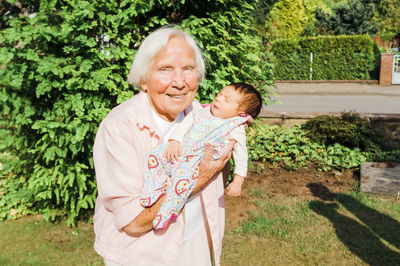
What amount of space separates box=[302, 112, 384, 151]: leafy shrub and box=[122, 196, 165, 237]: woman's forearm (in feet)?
19.9

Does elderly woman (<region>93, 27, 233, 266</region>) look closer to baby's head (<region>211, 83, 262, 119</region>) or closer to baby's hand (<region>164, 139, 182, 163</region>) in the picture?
baby's hand (<region>164, 139, 182, 163</region>)

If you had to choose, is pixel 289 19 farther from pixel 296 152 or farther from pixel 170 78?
pixel 170 78

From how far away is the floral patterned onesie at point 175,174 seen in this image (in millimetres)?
1825

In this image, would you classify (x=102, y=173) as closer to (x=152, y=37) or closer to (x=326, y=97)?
(x=152, y=37)

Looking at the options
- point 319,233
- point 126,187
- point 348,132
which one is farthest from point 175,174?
point 348,132

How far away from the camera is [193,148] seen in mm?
Result: 2037

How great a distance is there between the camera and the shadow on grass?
4.24 m

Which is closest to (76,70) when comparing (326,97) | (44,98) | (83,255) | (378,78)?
(44,98)

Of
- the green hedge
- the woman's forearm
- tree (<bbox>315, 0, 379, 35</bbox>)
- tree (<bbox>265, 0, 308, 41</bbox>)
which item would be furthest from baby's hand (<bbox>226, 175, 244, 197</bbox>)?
tree (<bbox>265, 0, 308, 41</bbox>)

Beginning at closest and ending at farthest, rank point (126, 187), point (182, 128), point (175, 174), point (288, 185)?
point (126, 187) → point (175, 174) → point (182, 128) → point (288, 185)

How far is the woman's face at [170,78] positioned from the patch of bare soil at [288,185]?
3593mm

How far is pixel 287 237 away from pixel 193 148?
3.21 m

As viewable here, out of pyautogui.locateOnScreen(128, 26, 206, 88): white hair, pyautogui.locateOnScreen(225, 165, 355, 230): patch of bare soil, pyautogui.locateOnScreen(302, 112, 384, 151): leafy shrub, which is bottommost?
pyautogui.locateOnScreen(225, 165, 355, 230): patch of bare soil

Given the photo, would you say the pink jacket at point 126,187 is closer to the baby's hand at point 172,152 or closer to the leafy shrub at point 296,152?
the baby's hand at point 172,152
